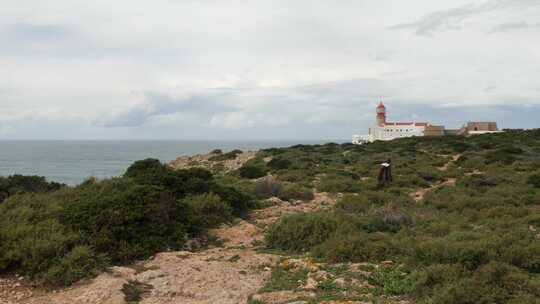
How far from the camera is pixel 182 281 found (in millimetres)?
7113

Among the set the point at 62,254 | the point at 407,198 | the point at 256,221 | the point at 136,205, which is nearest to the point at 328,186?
the point at 407,198

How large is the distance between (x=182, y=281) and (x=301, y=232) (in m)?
3.31

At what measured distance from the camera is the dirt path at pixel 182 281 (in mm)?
6500

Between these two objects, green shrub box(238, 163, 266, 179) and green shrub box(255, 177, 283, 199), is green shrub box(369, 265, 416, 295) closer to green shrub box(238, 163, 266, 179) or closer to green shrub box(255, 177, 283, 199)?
green shrub box(255, 177, 283, 199)

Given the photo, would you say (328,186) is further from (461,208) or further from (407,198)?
(461,208)

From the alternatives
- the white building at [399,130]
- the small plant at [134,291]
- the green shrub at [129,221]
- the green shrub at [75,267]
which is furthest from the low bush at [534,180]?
the white building at [399,130]

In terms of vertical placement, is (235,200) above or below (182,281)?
above

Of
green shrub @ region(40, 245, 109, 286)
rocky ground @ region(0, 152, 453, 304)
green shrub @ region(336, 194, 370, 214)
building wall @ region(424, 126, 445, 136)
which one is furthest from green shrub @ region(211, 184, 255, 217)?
building wall @ region(424, 126, 445, 136)

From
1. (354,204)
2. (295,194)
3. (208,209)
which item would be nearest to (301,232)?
(208,209)

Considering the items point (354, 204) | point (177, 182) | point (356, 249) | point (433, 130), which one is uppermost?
point (433, 130)

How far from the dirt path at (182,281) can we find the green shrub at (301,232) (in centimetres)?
64

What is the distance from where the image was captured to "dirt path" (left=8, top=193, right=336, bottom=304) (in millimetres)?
6500

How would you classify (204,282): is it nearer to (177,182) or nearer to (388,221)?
(388,221)

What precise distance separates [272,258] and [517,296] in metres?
4.25
